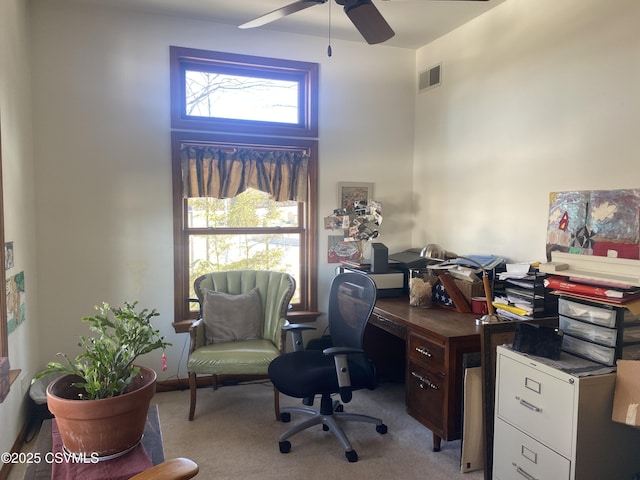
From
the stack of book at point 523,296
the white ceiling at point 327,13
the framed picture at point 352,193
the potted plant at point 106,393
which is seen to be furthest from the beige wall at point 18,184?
the stack of book at point 523,296

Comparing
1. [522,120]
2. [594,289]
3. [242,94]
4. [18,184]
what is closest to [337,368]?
[594,289]

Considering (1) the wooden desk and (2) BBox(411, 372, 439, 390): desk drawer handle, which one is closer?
(1) the wooden desk

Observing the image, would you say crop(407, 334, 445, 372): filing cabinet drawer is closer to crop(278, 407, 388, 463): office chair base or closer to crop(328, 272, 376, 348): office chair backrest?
crop(328, 272, 376, 348): office chair backrest

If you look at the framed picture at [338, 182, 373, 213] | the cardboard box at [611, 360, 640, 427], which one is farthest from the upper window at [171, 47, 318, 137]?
the cardboard box at [611, 360, 640, 427]

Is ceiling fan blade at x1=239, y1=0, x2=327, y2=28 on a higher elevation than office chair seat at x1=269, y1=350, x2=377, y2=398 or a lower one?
higher

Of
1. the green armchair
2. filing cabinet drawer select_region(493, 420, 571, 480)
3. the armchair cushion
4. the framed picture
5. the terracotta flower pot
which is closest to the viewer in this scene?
the terracotta flower pot

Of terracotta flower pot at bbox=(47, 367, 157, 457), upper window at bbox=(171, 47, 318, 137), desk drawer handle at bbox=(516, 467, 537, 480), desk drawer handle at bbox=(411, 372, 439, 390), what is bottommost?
desk drawer handle at bbox=(516, 467, 537, 480)

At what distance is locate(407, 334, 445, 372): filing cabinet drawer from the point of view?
2568 millimetres

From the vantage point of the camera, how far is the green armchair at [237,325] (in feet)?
9.97

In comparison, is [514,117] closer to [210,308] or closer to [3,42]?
[210,308]

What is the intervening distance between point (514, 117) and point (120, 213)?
2.86 m

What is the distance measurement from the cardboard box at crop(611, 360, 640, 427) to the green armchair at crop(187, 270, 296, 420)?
6.36 feet

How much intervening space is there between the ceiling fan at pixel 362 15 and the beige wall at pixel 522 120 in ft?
3.62

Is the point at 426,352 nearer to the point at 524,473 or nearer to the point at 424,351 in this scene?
the point at 424,351
